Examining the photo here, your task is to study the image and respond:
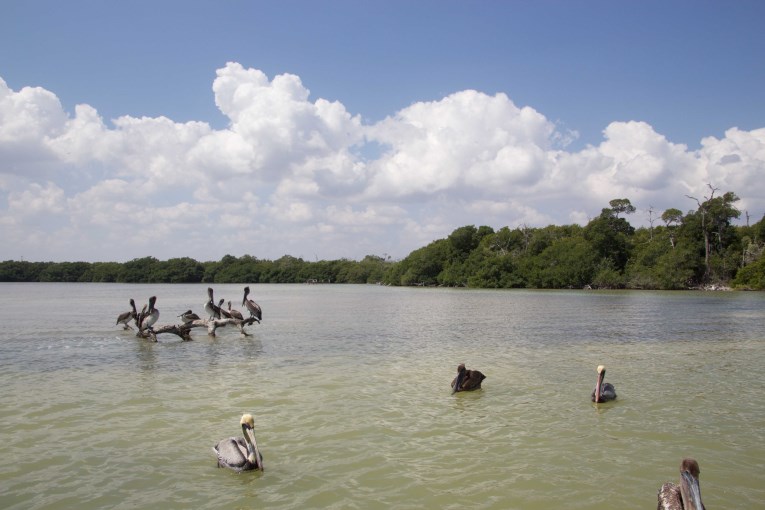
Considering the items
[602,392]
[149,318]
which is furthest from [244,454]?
[149,318]

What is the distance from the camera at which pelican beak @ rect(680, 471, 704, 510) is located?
4.69 meters

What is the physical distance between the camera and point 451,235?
112812 mm

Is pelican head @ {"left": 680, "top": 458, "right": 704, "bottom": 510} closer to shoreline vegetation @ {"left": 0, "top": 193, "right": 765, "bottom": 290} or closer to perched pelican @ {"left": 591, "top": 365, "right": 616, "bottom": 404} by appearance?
perched pelican @ {"left": 591, "top": 365, "right": 616, "bottom": 404}

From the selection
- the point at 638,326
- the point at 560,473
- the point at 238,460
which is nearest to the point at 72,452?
the point at 238,460

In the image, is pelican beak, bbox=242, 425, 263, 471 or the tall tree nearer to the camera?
pelican beak, bbox=242, 425, 263, 471

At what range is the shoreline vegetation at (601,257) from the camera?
246ft

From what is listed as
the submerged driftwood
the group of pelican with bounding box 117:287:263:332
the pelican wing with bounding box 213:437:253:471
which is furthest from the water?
the group of pelican with bounding box 117:287:263:332

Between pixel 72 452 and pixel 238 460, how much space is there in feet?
8.79

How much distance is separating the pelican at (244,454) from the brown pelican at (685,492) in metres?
4.62

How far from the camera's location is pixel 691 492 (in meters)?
4.75

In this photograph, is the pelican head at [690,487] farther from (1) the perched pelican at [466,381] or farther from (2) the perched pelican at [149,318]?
(2) the perched pelican at [149,318]

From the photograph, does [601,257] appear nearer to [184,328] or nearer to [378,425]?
[184,328]

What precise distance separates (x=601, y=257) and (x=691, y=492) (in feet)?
288

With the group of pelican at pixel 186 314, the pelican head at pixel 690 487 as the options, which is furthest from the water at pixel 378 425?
the group of pelican at pixel 186 314
